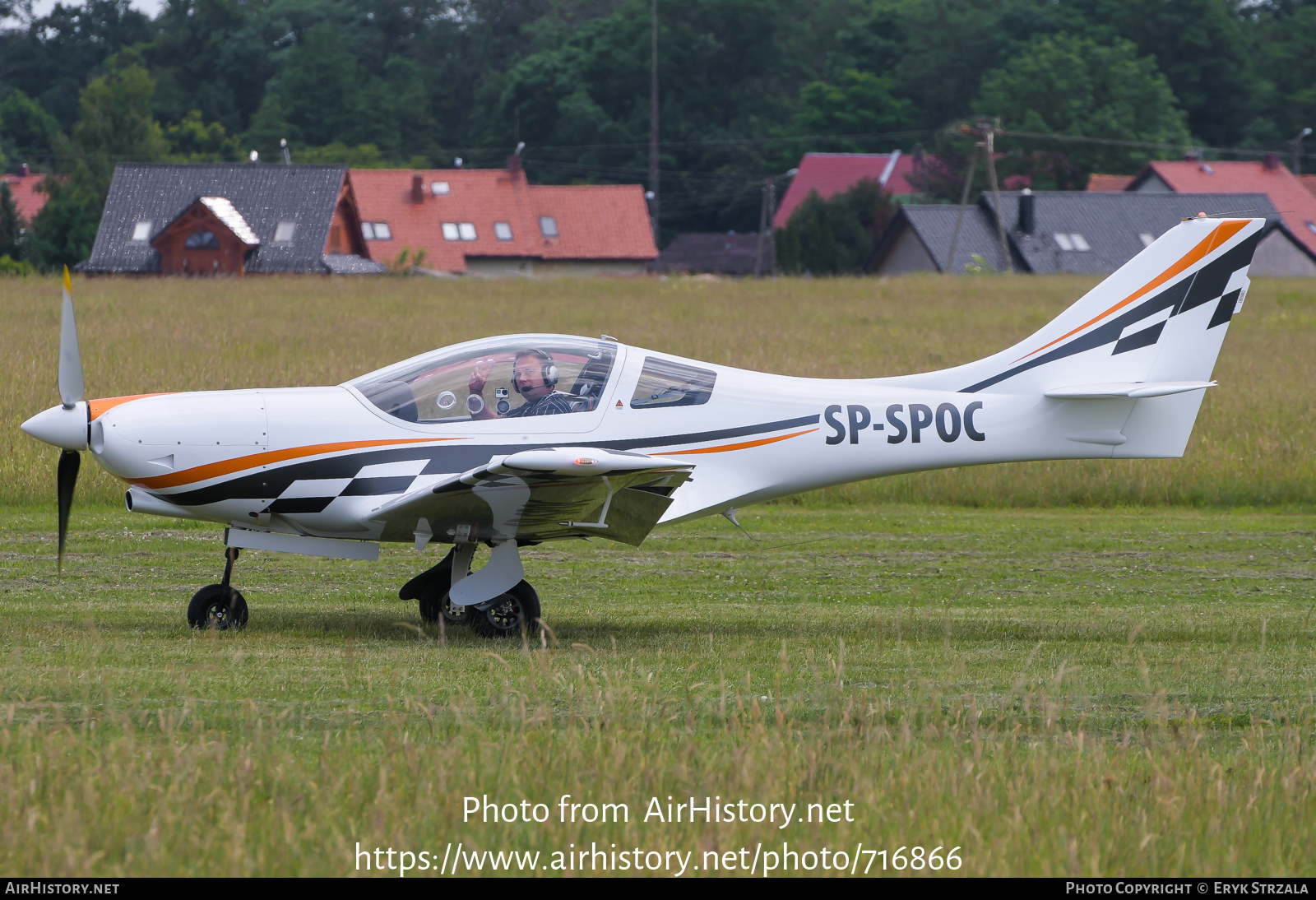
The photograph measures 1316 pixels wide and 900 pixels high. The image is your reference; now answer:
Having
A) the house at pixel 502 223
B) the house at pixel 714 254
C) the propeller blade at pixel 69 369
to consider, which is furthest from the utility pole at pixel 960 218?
the propeller blade at pixel 69 369

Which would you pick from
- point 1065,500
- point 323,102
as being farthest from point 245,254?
point 1065,500

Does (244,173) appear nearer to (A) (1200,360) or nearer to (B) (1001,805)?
(A) (1200,360)

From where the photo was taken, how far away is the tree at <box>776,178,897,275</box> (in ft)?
211

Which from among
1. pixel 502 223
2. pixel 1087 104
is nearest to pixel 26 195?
pixel 502 223

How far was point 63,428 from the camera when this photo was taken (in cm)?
792

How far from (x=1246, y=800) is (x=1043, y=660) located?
3.25 metres

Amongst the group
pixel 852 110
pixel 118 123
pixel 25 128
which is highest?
pixel 852 110

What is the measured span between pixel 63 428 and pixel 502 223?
61451 millimetres

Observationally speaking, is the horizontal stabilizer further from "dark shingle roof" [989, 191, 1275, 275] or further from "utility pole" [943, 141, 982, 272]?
"dark shingle roof" [989, 191, 1275, 275]

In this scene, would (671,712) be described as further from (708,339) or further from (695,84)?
(695,84)

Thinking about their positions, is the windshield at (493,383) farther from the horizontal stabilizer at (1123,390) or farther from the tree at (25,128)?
the tree at (25,128)

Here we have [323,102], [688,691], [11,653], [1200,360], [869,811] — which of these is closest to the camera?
[869,811]

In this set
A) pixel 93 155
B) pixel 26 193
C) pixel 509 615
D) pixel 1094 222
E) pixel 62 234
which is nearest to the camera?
pixel 509 615

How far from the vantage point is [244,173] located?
53.9 m
